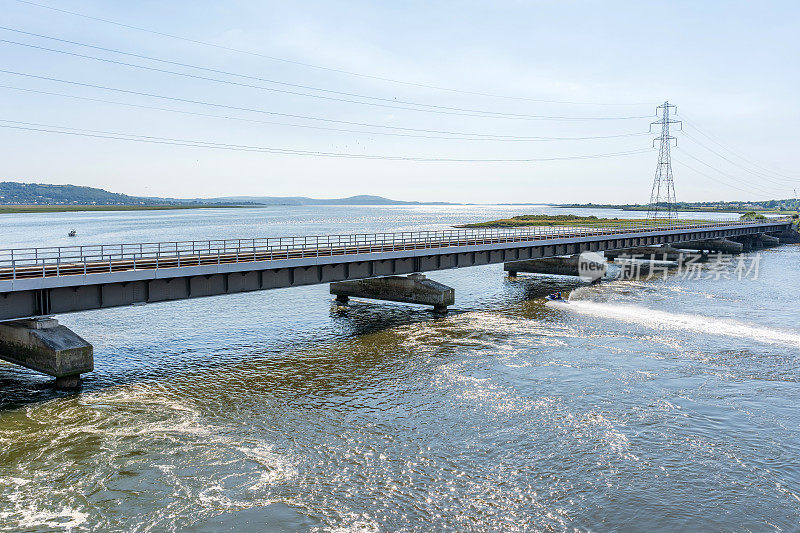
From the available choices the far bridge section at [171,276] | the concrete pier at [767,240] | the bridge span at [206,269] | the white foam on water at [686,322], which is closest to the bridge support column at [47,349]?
the far bridge section at [171,276]

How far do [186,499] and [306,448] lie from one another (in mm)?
5070

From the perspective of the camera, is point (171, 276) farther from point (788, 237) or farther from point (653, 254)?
point (788, 237)

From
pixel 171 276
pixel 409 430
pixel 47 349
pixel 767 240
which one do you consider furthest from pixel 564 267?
pixel 767 240

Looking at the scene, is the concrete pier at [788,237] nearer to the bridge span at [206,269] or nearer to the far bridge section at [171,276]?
the bridge span at [206,269]

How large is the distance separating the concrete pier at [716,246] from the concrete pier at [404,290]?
295 ft

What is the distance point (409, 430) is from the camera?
23.9 m

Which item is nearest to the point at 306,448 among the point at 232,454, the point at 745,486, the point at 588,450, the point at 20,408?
the point at 232,454

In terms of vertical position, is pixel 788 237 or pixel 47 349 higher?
pixel 788 237

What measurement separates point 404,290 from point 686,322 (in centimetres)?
2305

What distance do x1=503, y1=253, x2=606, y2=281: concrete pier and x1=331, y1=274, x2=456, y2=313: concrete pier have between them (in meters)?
28.8

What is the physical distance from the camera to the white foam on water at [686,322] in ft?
136

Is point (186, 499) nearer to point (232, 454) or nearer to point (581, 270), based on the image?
point (232, 454)

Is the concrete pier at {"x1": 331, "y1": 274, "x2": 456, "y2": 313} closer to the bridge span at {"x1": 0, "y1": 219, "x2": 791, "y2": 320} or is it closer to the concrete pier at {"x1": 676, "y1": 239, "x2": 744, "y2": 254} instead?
the bridge span at {"x1": 0, "y1": 219, "x2": 791, "y2": 320}

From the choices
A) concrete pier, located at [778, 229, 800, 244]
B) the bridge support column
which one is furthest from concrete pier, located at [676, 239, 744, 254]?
the bridge support column
